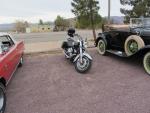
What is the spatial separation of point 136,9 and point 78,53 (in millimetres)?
13469

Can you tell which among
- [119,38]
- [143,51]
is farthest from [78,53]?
[143,51]

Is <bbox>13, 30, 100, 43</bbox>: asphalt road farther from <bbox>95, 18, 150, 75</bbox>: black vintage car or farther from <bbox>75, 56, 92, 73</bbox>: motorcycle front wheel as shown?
<bbox>75, 56, 92, 73</bbox>: motorcycle front wheel

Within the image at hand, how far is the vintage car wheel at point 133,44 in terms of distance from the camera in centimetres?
704

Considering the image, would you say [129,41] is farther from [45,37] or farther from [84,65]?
[45,37]

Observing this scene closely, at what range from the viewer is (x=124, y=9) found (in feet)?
68.7

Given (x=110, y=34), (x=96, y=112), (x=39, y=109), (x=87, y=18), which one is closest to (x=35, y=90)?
(x=39, y=109)

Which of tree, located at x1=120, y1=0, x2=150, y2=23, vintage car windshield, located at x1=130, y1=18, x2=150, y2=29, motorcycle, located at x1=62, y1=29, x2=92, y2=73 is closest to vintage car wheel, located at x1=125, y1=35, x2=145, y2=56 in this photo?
vintage car windshield, located at x1=130, y1=18, x2=150, y2=29

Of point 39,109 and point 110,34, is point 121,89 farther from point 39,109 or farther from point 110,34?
point 110,34

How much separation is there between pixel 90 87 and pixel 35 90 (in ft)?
4.14

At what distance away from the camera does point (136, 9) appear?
1942 centimetres

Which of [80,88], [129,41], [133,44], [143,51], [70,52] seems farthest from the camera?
[70,52]

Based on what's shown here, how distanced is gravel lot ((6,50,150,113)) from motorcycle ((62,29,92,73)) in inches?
8.9

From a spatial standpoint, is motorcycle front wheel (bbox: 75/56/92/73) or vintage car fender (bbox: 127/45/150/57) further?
motorcycle front wheel (bbox: 75/56/92/73)

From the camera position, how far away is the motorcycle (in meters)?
6.80
